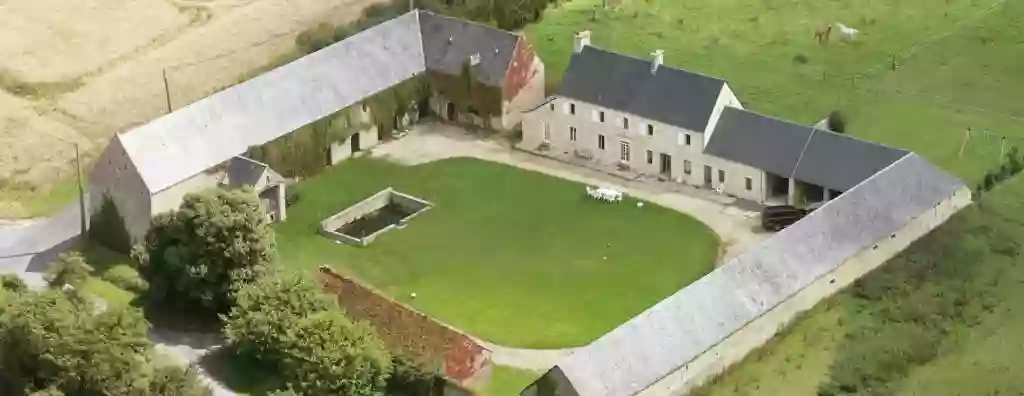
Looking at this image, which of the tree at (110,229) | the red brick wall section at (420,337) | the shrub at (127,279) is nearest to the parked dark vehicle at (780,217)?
the red brick wall section at (420,337)

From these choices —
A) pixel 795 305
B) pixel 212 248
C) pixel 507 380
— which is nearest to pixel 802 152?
pixel 795 305

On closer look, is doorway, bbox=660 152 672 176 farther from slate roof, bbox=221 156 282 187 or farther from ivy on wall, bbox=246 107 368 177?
slate roof, bbox=221 156 282 187

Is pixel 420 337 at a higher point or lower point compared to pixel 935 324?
higher

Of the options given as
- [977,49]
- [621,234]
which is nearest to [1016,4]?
[977,49]

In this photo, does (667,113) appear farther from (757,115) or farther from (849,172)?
(849,172)

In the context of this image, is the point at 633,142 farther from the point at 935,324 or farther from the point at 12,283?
the point at 12,283

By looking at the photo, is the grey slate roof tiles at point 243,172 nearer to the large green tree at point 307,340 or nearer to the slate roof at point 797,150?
the large green tree at point 307,340
